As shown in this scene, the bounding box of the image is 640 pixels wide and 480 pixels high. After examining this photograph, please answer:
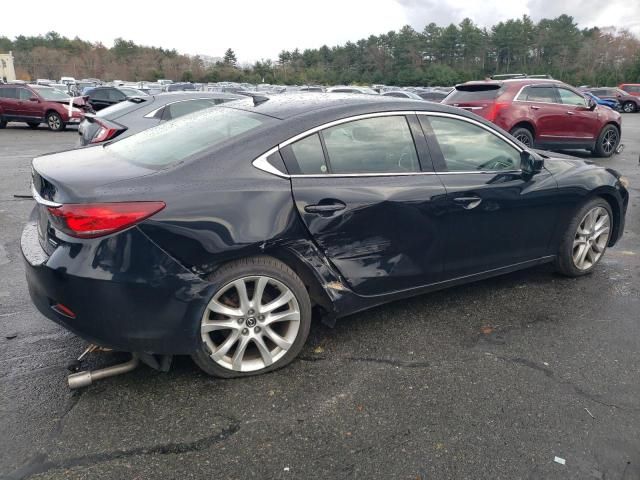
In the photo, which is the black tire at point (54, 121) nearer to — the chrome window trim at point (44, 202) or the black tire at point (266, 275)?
the chrome window trim at point (44, 202)

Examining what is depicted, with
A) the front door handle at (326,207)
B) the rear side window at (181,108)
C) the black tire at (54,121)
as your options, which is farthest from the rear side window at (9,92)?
the front door handle at (326,207)

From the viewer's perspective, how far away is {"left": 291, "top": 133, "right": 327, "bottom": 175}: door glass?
3.12m

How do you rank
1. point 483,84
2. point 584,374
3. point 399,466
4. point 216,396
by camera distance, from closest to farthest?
point 399,466, point 216,396, point 584,374, point 483,84

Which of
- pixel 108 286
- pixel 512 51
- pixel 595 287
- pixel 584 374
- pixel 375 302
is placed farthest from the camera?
pixel 512 51

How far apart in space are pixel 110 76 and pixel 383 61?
166ft

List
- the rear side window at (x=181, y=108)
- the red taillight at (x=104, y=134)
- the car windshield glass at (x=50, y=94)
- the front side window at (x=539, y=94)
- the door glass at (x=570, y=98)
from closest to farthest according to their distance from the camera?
the red taillight at (x=104, y=134) → the rear side window at (x=181, y=108) → the front side window at (x=539, y=94) → the door glass at (x=570, y=98) → the car windshield glass at (x=50, y=94)

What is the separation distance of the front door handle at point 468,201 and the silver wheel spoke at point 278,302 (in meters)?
1.34

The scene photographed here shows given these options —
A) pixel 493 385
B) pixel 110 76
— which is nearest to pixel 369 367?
pixel 493 385

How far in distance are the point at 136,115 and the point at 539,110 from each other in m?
7.64

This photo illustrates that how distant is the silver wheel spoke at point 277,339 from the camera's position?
3.05 meters

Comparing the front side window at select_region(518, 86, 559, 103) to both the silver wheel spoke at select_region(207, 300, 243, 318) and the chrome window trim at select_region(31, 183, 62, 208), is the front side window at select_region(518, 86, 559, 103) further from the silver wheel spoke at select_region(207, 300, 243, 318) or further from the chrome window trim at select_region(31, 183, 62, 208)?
the chrome window trim at select_region(31, 183, 62, 208)

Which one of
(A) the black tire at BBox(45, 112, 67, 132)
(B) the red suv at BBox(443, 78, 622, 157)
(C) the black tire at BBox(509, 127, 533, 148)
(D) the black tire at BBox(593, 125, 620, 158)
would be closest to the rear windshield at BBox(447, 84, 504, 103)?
(B) the red suv at BBox(443, 78, 622, 157)

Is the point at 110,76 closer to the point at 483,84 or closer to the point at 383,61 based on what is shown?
the point at 383,61

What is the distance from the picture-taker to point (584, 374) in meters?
3.14
